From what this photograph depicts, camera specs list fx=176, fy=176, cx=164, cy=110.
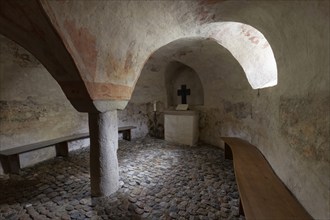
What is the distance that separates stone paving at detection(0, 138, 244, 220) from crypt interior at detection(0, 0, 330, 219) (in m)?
0.02

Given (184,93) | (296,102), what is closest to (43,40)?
(296,102)

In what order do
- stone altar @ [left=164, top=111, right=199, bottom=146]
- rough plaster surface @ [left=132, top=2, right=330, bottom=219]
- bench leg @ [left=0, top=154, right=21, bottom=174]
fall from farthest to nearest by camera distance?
stone altar @ [left=164, top=111, right=199, bottom=146]
bench leg @ [left=0, top=154, right=21, bottom=174]
rough plaster surface @ [left=132, top=2, right=330, bottom=219]

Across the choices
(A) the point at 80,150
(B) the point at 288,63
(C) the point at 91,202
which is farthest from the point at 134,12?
(A) the point at 80,150

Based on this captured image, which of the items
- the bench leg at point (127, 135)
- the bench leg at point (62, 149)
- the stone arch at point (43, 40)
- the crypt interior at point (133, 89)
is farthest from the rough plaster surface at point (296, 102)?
the bench leg at point (62, 149)

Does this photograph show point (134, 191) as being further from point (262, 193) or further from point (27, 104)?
point (27, 104)

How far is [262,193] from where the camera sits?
5.57ft

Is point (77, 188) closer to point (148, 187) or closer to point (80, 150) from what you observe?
point (148, 187)

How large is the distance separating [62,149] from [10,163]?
3.50 ft

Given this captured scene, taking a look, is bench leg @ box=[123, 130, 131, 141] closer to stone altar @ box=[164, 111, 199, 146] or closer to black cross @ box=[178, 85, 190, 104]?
stone altar @ box=[164, 111, 199, 146]

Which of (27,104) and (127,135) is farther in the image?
(127,135)

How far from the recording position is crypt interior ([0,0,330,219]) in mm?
1430

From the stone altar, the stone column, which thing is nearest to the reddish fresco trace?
the stone column

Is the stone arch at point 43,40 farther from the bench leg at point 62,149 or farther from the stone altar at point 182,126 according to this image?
the stone altar at point 182,126

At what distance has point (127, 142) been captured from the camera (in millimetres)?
5781
